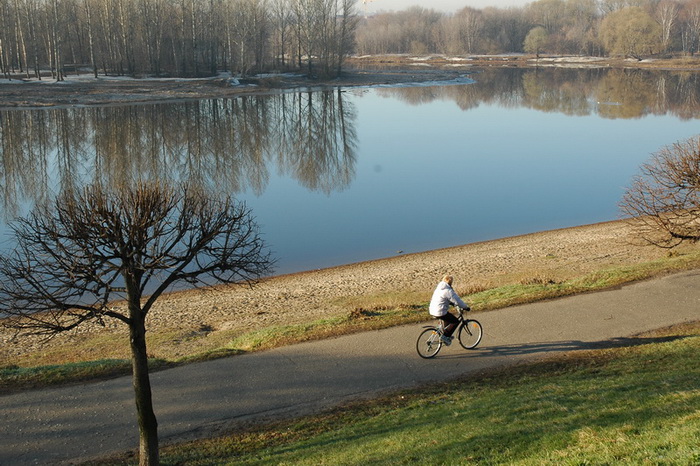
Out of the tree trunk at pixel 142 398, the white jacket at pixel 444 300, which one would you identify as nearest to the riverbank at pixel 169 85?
the white jacket at pixel 444 300

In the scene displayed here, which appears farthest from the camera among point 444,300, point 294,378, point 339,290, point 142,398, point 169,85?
point 169,85

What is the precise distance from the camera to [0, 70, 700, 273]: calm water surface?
99.3 ft

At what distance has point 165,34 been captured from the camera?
8531 cm

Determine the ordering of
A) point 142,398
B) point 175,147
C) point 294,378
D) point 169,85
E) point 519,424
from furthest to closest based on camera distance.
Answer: point 169,85 → point 175,147 → point 294,378 → point 142,398 → point 519,424

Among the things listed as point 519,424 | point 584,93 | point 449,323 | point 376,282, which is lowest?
point 376,282

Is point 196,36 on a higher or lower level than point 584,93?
higher

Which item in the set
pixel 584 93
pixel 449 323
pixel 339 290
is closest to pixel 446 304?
pixel 449 323

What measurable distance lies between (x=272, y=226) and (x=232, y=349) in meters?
15.6

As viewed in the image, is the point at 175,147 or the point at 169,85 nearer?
the point at 175,147

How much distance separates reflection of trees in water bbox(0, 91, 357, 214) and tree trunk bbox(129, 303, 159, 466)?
55.5ft

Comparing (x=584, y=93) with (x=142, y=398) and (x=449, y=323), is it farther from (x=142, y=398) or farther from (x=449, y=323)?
(x=142, y=398)

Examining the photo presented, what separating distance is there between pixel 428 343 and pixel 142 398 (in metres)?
5.75

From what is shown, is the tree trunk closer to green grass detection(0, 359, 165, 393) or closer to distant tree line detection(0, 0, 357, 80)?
green grass detection(0, 359, 165, 393)

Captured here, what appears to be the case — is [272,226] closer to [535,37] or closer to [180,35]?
[180,35]
